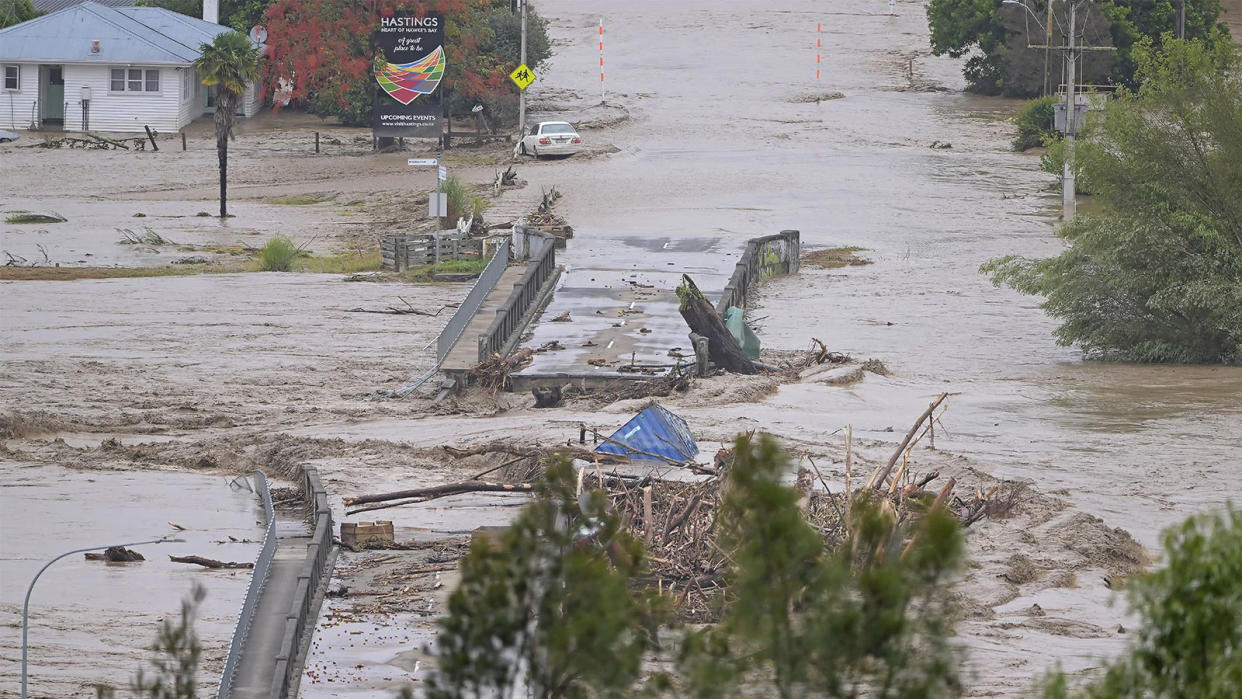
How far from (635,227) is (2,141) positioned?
25.8 m

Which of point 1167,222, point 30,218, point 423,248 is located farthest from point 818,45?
point 1167,222

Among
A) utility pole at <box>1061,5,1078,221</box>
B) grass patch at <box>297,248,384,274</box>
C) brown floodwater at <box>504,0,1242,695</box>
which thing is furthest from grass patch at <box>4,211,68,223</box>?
utility pole at <box>1061,5,1078,221</box>

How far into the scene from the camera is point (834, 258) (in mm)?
42812

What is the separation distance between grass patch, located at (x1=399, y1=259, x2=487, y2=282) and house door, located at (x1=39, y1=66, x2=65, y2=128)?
29194 mm

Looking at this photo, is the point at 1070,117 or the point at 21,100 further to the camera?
the point at 21,100

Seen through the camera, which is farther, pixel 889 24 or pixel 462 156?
pixel 889 24

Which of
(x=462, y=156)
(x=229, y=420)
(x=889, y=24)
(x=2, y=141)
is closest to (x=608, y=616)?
(x=229, y=420)

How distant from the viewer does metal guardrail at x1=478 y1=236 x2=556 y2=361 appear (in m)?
28.5

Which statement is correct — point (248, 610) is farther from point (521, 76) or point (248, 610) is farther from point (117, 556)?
point (521, 76)

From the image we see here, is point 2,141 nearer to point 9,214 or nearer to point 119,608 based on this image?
point 9,214

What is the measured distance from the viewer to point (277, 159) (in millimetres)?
57594

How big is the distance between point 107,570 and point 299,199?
110 feet

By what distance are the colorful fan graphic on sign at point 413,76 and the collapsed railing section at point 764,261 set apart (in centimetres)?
1776

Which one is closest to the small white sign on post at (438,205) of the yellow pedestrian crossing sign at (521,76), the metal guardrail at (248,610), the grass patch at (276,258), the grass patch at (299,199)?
the grass patch at (276,258)
